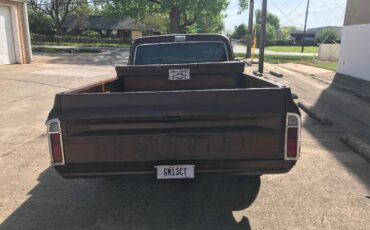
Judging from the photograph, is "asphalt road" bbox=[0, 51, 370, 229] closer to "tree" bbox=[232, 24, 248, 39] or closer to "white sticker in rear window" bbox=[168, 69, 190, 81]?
"white sticker in rear window" bbox=[168, 69, 190, 81]

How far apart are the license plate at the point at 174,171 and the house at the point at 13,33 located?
18548 millimetres

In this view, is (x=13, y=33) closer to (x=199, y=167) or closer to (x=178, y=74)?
(x=178, y=74)

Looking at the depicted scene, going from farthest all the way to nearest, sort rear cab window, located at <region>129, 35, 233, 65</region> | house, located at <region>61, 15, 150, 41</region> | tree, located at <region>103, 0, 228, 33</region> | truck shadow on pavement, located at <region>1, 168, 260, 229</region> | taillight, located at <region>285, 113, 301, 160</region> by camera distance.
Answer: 1. house, located at <region>61, 15, 150, 41</region>
2. tree, located at <region>103, 0, 228, 33</region>
3. rear cab window, located at <region>129, 35, 233, 65</region>
4. truck shadow on pavement, located at <region>1, 168, 260, 229</region>
5. taillight, located at <region>285, 113, 301, 160</region>

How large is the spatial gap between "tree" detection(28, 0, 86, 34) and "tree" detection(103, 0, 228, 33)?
3890cm

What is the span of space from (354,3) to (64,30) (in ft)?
229

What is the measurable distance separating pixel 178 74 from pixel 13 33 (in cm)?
1738

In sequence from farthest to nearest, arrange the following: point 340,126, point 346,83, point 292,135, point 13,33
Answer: point 13,33
point 346,83
point 340,126
point 292,135

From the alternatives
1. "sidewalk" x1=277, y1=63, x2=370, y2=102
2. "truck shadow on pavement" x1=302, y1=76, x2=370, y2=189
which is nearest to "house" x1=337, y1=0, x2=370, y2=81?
"sidewalk" x1=277, y1=63, x2=370, y2=102

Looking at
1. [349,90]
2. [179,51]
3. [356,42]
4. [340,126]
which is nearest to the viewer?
[179,51]

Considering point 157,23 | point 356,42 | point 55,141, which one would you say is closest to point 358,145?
point 55,141

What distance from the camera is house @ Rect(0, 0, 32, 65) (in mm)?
19453

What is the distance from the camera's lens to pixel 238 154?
12.0ft

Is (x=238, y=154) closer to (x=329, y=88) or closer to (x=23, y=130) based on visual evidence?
(x=23, y=130)

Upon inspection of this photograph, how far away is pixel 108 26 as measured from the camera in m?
75.2
